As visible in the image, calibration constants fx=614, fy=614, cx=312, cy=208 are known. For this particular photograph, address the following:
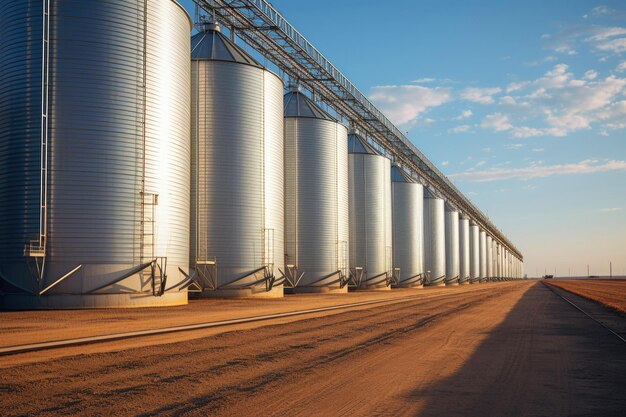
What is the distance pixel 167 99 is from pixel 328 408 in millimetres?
25493

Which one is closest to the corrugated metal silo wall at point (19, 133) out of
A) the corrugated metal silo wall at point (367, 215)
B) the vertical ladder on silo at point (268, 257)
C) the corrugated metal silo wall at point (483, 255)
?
the vertical ladder on silo at point (268, 257)

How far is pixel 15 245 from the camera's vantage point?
27.9m

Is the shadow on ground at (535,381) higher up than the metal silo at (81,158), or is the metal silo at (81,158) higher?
the metal silo at (81,158)

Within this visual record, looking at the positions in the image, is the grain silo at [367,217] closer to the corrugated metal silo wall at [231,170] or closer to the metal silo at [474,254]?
the corrugated metal silo wall at [231,170]

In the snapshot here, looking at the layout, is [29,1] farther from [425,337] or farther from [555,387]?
[555,387]

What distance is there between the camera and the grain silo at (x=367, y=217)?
65.4 metres

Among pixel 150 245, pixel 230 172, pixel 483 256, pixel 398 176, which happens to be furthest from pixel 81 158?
pixel 483 256

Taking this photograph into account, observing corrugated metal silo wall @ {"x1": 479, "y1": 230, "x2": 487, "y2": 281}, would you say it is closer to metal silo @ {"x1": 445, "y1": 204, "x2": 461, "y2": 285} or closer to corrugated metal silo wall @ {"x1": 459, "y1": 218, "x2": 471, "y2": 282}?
corrugated metal silo wall @ {"x1": 459, "y1": 218, "x2": 471, "y2": 282}

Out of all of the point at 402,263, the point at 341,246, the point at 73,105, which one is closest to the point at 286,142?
the point at 341,246

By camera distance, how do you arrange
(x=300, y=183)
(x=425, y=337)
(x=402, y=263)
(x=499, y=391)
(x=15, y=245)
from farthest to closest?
(x=402, y=263) → (x=300, y=183) → (x=15, y=245) → (x=425, y=337) → (x=499, y=391)

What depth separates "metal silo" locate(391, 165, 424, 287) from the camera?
79000mm

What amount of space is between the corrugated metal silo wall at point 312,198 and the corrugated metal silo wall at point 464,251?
2937 inches

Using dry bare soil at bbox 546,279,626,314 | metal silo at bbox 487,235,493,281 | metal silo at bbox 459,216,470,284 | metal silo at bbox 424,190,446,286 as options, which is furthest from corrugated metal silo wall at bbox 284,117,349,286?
metal silo at bbox 487,235,493,281

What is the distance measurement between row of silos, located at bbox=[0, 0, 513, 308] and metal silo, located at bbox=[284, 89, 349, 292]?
862cm
